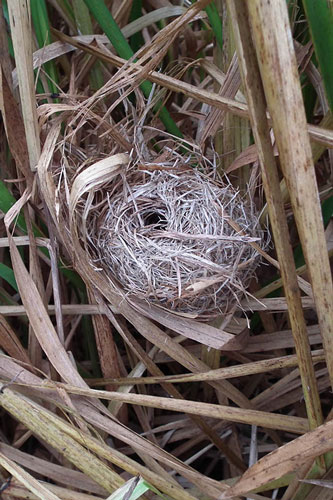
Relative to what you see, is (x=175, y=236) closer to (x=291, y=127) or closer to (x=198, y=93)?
(x=198, y=93)

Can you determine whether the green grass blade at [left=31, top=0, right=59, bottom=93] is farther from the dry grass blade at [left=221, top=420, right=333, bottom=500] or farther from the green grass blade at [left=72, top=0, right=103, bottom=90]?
the dry grass blade at [left=221, top=420, right=333, bottom=500]

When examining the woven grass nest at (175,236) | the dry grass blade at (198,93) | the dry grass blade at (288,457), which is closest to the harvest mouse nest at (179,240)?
the woven grass nest at (175,236)

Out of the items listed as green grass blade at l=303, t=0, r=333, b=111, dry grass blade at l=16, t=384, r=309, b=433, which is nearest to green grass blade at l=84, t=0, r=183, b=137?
green grass blade at l=303, t=0, r=333, b=111

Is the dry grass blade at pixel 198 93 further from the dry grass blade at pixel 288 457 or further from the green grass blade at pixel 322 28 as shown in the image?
the dry grass blade at pixel 288 457

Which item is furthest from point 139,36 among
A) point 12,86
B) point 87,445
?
point 87,445

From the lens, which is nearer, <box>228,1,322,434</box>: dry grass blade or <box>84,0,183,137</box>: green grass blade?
<box>228,1,322,434</box>: dry grass blade

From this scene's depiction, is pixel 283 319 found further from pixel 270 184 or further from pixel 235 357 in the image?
pixel 270 184
